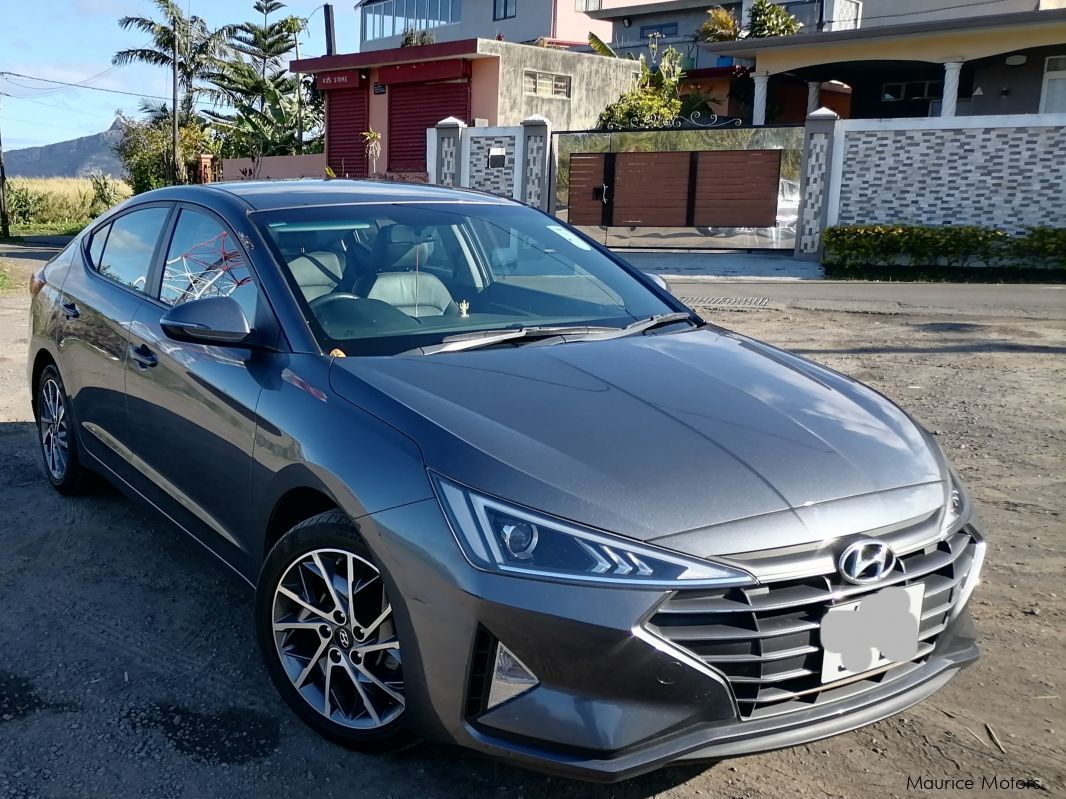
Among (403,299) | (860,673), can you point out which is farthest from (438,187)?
(860,673)

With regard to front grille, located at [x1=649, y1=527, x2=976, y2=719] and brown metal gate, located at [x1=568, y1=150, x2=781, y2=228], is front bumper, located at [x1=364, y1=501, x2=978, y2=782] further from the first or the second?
brown metal gate, located at [x1=568, y1=150, x2=781, y2=228]

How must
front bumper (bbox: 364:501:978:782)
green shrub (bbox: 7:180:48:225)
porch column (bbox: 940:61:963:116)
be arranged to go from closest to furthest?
front bumper (bbox: 364:501:978:782) → porch column (bbox: 940:61:963:116) → green shrub (bbox: 7:180:48:225)

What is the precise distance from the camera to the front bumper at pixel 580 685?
2.25m

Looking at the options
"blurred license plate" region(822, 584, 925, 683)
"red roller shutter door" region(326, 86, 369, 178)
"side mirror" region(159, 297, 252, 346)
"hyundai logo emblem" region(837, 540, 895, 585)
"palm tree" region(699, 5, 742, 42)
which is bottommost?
"blurred license plate" region(822, 584, 925, 683)

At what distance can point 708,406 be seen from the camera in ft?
9.62

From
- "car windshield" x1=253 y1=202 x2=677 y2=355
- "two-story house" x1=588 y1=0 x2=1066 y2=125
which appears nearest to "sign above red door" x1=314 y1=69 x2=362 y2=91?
"two-story house" x1=588 y1=0 x2=1066 y2=125

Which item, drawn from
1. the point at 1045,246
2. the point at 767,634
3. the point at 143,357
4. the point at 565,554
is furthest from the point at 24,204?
the point at 767,634

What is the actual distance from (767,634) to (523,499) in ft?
2.11

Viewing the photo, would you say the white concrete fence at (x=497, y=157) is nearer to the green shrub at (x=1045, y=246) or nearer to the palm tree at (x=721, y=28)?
the green shrub at (x=1045, y=246)

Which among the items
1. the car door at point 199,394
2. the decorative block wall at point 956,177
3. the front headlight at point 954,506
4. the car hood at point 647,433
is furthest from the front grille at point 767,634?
the decorative block wall at point 956,177

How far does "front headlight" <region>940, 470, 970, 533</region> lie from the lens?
8.77 ft

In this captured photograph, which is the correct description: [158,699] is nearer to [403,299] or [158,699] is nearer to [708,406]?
[403,299]

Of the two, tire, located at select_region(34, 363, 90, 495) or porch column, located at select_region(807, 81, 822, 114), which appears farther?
porch column, located at select_region(807, 81, 822, 114)

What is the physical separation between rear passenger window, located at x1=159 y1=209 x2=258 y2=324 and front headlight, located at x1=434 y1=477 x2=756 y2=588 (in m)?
1.39
